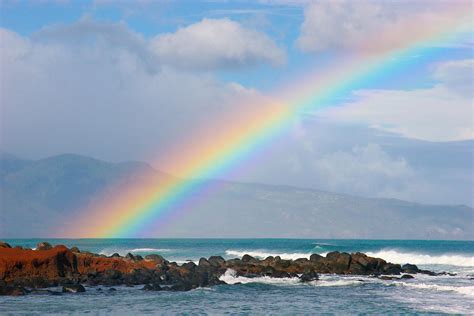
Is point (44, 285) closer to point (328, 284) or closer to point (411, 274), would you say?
point (328, 284)

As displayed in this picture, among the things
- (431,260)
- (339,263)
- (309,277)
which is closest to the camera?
(309,277)

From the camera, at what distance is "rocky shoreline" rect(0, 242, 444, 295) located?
147 ft

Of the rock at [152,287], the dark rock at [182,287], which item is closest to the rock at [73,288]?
the rock at [152,287]

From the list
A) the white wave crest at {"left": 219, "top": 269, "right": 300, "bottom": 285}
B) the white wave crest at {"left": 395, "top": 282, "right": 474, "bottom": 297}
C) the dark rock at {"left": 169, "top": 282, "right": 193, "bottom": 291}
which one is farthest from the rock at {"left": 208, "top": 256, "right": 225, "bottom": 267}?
the white wave crest at {"left": 395, "top": 282, "right": 474, "bottom": 297}

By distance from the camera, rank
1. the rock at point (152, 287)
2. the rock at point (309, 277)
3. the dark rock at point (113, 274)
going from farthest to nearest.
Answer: the rock at point (309, 277)
the dark rock at point (113, 274)
the rock at point (152, 287)

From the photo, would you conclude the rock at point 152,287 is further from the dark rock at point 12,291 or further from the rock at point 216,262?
the rock at point 216,262

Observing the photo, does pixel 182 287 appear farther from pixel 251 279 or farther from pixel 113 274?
pixel 251 279

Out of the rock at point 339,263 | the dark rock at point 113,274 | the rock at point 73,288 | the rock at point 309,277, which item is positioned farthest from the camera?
the rock at point 339,263

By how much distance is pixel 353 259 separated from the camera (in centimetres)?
6247

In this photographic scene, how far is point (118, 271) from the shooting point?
1971 inches

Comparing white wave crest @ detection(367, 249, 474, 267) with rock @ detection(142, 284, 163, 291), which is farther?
white wave crest @ detection(367, 249, 474, 267)

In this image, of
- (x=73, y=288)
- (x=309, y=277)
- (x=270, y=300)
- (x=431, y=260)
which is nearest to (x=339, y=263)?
(x=309, y=277)

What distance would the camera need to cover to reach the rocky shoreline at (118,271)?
147ft

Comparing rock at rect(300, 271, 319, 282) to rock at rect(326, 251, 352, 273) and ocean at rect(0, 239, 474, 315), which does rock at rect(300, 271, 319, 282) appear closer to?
ocean at rect(0, 239, 474, 315)
